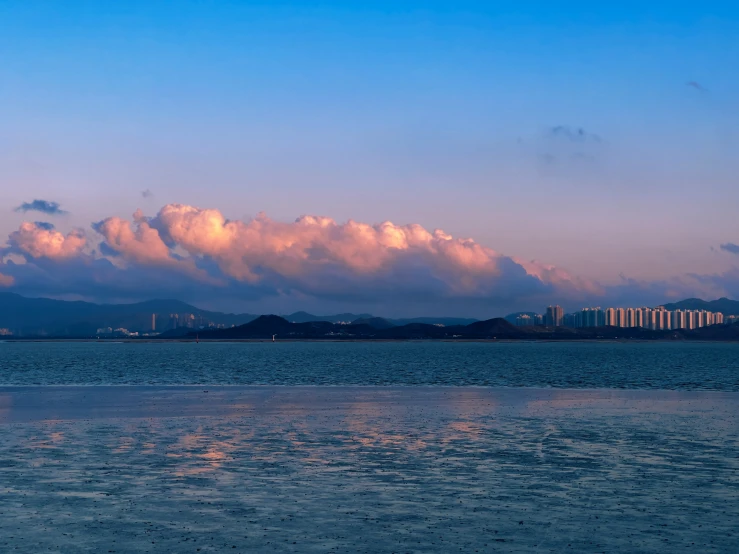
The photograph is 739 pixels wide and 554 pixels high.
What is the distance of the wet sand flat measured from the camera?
21.5m

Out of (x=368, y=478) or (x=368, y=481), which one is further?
(x=368, y=478)

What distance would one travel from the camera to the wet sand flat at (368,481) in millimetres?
21547

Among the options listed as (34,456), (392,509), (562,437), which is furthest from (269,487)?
(562,437)

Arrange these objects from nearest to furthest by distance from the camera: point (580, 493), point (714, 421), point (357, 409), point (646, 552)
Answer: point (646, 552)
point (580, 493)
point (714, 421)
point (357, 409)

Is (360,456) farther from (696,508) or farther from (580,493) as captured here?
(696,508)

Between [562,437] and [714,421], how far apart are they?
13464 mm

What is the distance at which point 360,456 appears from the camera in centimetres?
3462

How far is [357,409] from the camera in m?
56.8

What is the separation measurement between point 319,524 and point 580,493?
31.5ft

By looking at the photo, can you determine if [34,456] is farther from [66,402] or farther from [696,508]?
[66,402]

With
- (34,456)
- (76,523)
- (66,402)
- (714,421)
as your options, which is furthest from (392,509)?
(66,402)

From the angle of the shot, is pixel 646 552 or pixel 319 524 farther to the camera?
pixel 319 524

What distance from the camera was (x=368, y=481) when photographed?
28984 millimetres

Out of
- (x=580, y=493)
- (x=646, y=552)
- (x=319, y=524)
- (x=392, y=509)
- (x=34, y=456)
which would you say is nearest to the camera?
(x=646, y=552)
